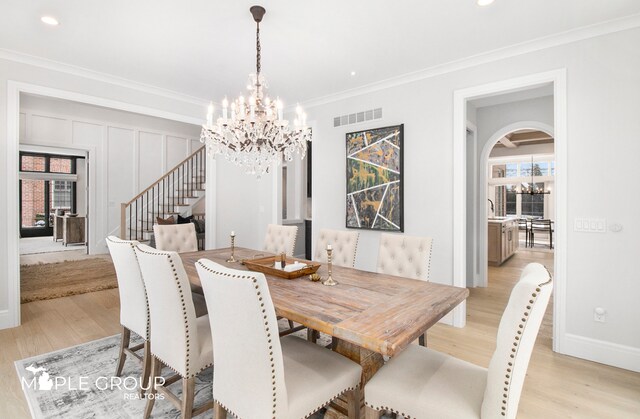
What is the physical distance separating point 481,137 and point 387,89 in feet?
6.58

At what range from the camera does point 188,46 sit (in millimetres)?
3086

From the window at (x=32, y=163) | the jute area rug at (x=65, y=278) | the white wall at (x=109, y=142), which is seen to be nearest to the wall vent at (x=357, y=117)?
the jute area rug at (x=65, y=278)

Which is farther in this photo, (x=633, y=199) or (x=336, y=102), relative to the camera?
(x=336, y=102)

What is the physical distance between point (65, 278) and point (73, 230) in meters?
4.03

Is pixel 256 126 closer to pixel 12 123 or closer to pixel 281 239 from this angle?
pixel 281 239

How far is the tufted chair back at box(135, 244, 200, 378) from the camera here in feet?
5.66

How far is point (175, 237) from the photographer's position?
3.70 m

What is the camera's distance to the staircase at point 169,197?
7422 mm

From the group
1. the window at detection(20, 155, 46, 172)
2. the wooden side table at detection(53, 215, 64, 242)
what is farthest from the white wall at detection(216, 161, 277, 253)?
the window at detection(20, 155, 46, 172)

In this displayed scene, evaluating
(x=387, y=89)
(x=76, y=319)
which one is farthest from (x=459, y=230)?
(x=76, y=319)

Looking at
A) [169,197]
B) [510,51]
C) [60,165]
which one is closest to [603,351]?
[510,51]

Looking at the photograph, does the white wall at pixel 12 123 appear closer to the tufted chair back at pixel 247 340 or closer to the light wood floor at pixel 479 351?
the light wood floor at pixel 479 351

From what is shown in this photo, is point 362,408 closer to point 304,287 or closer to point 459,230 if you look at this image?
point 304,287

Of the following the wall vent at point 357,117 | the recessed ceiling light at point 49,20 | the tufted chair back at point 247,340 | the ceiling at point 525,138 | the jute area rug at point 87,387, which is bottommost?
the jute area rug at point 87,387
